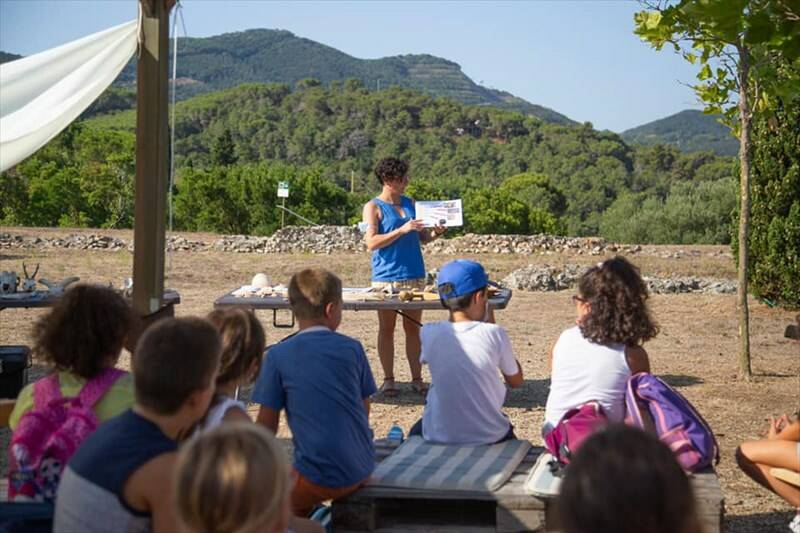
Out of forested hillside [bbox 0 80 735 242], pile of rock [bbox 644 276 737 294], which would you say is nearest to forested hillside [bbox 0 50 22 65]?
pile of rock [bbox 644 276 737 294]

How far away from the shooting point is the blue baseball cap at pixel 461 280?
4.99 meters

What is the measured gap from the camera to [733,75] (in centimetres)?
881

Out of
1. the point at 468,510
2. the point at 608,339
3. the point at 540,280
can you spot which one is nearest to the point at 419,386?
the point at 468,510

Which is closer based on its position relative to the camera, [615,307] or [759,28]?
[615,307]

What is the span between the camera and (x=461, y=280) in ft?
16.4

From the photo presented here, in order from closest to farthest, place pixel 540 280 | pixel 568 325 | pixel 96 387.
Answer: pixel 96 387 → pixel 568 325 → pixel 540 280

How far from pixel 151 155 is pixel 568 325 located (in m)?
8.02

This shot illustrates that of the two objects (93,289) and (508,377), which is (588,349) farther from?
(93,289)

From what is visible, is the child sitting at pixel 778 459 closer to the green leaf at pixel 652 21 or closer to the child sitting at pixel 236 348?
the child sitting at pixel 236 348

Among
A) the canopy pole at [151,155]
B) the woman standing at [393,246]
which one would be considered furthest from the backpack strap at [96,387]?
the woman standing at [393,246]

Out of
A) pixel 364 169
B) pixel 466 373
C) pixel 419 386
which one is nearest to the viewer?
pixel 466 373

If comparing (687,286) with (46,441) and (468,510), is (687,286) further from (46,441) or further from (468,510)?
(46,441)

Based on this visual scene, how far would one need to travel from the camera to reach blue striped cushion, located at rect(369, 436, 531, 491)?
428cm

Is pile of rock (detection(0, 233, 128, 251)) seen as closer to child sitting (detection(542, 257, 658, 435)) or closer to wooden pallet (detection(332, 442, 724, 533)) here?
wooden pallet (detection(332, 442, 724, 533))
